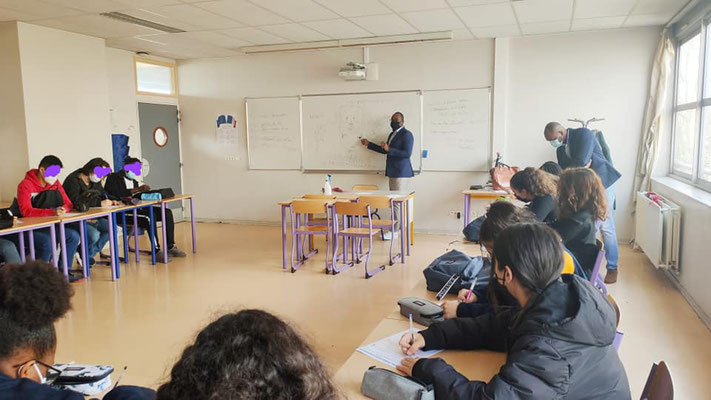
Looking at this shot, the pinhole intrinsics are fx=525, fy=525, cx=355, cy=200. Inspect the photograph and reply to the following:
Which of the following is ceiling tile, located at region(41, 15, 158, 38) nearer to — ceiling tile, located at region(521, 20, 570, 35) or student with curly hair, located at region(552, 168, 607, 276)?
ceiling tile, located at region(521, 20, 570, 35)

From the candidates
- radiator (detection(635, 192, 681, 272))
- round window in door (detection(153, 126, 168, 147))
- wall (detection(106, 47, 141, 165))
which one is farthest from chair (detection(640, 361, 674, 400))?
round window in door (detection(153, 126, 168, 147))

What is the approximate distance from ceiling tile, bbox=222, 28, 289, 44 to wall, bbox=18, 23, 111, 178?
169 centimetres

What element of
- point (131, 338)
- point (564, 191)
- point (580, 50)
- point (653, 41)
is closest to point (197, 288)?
point (131, 338)

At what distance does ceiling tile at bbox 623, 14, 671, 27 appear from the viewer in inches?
220

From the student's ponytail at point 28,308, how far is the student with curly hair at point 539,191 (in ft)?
9.10

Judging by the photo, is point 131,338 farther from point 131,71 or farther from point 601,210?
point 131,71

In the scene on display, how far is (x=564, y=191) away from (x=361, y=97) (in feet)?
15.3

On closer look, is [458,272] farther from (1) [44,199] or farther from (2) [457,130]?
(2) [457,130]

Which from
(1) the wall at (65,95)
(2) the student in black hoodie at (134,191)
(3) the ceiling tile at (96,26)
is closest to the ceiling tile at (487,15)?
(3) the ceiling tile at (96,26)

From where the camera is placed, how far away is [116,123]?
7.20 metres

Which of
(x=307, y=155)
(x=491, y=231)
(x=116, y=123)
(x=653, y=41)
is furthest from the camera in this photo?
(x=307, y=155)

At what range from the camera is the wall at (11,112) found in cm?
556

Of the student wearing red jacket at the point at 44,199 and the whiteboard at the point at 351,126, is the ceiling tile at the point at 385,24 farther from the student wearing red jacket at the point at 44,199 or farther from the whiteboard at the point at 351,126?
the student wearing red jacket at the point at 44,199

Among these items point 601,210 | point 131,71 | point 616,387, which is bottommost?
point 616,387
